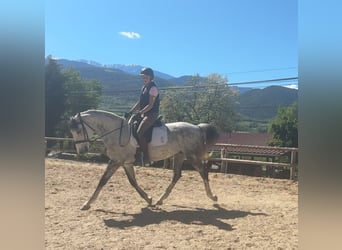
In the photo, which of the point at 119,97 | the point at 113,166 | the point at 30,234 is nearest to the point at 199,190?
the point at 113,166

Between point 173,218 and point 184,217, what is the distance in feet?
0.44

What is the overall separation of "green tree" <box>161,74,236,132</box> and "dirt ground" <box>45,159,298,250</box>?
29.0 meters

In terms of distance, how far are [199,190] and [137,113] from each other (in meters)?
Result: 2.17

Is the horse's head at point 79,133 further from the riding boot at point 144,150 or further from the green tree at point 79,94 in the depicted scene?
the green tree at point 79,94

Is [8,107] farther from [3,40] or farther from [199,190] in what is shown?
[199,190]

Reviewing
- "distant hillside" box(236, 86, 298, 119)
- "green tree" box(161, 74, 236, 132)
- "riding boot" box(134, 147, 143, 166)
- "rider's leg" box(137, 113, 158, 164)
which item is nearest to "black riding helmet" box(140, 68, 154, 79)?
"rider's leg" box(137, 113, 158, 164)

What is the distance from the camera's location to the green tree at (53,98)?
1851 cm

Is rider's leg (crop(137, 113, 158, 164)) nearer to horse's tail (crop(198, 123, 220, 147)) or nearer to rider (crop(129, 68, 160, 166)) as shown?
rider (crop(129, 68, 160, 166))

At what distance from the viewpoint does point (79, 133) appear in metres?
4.36

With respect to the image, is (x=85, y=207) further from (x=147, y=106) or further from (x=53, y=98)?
(x=53, y=98)

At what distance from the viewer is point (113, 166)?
4461 millimetres

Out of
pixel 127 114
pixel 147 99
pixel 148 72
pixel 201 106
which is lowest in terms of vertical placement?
pixel 127 114

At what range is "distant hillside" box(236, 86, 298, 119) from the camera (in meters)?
39.0

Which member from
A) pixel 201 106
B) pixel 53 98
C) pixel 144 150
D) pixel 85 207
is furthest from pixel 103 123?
pixel 201 106
